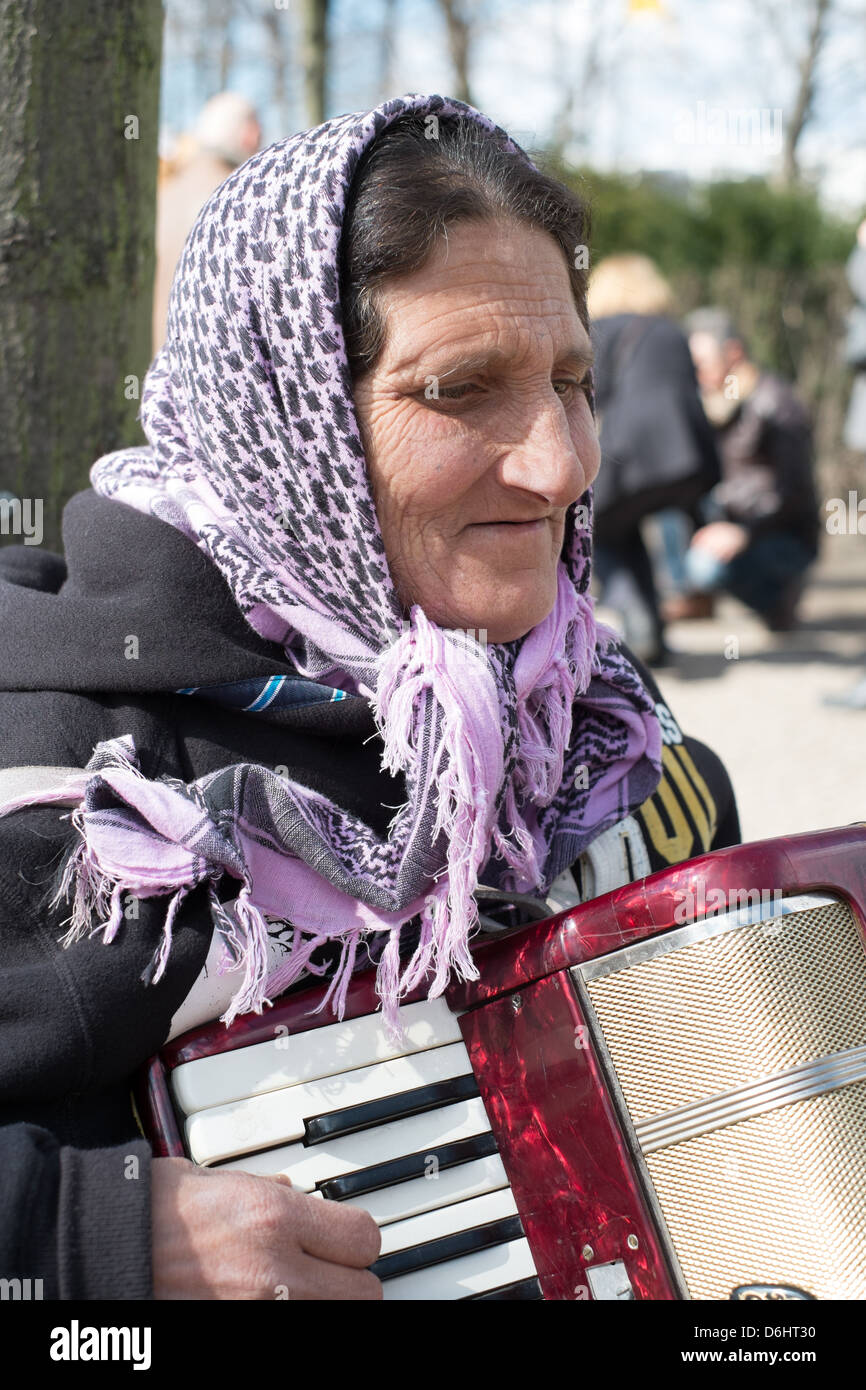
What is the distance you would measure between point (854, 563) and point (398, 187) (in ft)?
29.7

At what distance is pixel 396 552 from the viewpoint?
176 centimetres

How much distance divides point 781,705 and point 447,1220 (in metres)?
4.87

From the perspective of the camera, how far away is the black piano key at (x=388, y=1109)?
1.66 meters

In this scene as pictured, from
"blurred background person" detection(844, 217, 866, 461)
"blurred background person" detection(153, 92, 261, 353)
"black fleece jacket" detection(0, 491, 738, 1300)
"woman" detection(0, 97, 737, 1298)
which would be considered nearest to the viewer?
"black fleece jacket" detection(0, 491, 738, 1300)

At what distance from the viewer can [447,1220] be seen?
1681mm

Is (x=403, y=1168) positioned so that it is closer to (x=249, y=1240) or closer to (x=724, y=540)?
(x=249, y=1240)

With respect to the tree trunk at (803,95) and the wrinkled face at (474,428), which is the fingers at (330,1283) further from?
the tree trunk at (803,95)

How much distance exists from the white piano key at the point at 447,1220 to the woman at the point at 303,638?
76mm

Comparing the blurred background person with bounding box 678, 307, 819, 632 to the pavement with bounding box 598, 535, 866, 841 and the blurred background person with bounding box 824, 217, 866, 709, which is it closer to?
the pavement with bounding box 598, 535, 866, 841

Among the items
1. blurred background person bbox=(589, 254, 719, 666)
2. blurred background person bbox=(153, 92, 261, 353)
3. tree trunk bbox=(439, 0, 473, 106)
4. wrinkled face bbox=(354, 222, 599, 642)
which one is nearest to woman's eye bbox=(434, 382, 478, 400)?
wrinkled face bbox=(354, 222, 599, 642)

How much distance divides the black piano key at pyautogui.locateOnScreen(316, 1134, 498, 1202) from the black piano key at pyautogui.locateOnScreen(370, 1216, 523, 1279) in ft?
0.26

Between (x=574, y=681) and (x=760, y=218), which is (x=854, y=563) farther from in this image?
(x=574, y=681)

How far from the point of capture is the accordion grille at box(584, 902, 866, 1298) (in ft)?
4.91
